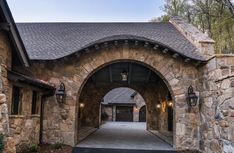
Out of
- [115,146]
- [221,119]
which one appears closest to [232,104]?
[221,119]

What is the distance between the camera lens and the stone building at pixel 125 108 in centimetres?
3062

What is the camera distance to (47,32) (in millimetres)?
13688

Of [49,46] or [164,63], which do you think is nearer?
[164,63]

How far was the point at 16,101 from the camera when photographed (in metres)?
Result: 7.68

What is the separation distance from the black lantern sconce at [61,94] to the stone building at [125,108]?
2092cm

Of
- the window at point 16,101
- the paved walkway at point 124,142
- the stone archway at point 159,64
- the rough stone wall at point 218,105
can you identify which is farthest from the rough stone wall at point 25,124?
the rough stone wall at point 218,105

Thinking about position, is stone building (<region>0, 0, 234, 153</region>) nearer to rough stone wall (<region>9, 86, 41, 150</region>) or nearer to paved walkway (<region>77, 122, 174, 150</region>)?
rough stone wall (<region>9, 86, 41, 150</region>)

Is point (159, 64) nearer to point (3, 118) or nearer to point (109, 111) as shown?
point (3, 118)

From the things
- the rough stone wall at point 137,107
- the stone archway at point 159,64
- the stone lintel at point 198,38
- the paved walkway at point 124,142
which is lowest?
the paved walkway at point 124,142

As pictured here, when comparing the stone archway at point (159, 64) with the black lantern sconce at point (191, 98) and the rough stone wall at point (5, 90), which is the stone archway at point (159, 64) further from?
the rough stone wall at point (5, 90)

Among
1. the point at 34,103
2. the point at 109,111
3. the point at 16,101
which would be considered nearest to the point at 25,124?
the point at 16,101

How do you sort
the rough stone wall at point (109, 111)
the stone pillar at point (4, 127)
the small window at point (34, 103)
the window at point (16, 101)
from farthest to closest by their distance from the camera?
the rough stone wall at point (109, 111) → the small window at point (34, 103) → the window at point (16, 101) → the stone pillar at point (4, 127)

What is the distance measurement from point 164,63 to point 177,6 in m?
14.1

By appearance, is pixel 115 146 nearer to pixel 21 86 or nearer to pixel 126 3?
pixel 21 86
